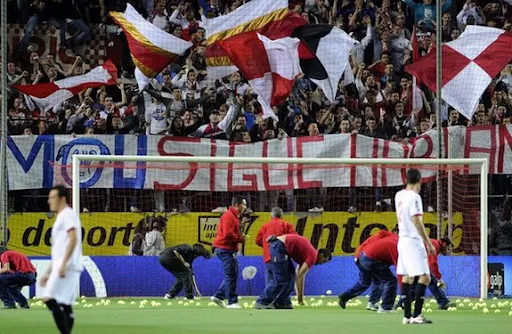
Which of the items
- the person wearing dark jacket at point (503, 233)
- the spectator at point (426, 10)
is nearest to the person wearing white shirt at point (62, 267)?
the person wearing dark jacket at point (503, 233)

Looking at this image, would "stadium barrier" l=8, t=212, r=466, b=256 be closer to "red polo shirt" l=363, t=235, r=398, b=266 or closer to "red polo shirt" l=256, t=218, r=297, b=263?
"red polo shirt" l=256, t=218, r=297, b=263

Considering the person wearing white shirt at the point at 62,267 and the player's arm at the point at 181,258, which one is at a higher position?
the person wearing white shirt at the point at 62,267

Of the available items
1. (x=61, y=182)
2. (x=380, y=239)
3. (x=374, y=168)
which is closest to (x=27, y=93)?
(x=61, y=182)

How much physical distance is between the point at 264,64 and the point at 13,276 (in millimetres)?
8278

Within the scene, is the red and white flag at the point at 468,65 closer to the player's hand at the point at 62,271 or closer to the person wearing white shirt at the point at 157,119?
the person wearing white shirt at the point at 157,119

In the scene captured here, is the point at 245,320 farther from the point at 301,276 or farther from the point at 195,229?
the point at 195,229

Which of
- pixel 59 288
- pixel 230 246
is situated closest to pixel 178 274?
pixel 230 246

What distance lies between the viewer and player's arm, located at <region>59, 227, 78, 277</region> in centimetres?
1414

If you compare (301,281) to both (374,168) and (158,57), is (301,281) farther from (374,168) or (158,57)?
(158,57)

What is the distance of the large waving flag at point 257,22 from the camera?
29703 mm

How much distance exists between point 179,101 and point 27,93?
3.40 m

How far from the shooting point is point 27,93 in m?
30.1

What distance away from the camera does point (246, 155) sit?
29.4m

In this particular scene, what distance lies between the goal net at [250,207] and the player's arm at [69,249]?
14150 millimetres
